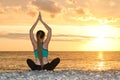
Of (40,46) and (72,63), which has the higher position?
(40,46)

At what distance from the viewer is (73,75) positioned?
1666cm

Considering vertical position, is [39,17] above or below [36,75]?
above

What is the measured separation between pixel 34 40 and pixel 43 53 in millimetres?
673

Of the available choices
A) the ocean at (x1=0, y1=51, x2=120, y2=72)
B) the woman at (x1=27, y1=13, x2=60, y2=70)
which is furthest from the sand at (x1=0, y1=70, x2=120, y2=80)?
the ocean at (x1=0, y1=51, x2=120, y2=72)

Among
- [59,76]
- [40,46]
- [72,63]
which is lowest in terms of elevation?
[72,63]

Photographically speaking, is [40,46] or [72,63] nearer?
[40,46]

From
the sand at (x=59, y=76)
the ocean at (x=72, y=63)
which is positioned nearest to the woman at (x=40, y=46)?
the sand at (x=59, y=76)

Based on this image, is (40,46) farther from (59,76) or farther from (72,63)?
(72,63)

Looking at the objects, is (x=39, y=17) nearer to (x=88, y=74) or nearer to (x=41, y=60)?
(x=41, y=60)

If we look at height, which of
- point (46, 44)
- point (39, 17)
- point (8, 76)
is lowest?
point (8, 76)

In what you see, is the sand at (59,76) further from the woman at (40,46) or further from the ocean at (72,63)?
the ocean at (72,63)

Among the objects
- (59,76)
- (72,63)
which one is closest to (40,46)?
(59,76)

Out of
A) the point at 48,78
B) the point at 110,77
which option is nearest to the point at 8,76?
the point at 48,78

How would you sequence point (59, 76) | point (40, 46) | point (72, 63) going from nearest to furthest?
point (59, 76)
point (40, 46)
point (72, 63)
